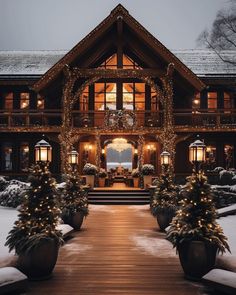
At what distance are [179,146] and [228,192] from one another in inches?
328

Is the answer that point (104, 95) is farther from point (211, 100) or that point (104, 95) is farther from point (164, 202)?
point (164, 202)

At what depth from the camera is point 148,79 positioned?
80.2ft

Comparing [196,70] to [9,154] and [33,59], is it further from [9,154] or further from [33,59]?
[9,154]

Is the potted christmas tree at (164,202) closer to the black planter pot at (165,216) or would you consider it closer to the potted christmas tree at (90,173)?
the black planter pot at (165,216)

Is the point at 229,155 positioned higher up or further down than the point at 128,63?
further down

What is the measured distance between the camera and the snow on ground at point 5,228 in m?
7.43

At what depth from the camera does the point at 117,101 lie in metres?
25.7

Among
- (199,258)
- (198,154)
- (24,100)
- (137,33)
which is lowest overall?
(199,258)

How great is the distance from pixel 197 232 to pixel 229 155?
2127 cm

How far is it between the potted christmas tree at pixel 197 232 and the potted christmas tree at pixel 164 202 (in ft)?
15.1

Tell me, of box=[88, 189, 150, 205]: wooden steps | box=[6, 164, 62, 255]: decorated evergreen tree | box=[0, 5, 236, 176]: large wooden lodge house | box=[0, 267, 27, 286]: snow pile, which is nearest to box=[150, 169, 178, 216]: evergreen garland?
box=[6, 164, 62, 255]: decorated evergreen tree

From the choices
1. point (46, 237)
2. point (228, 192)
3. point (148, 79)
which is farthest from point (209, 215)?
point (148, 79)

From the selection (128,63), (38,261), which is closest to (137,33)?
(128,63)

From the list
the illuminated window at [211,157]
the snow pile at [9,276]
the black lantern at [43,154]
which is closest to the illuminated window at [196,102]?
the illuminated window at [211,157]
